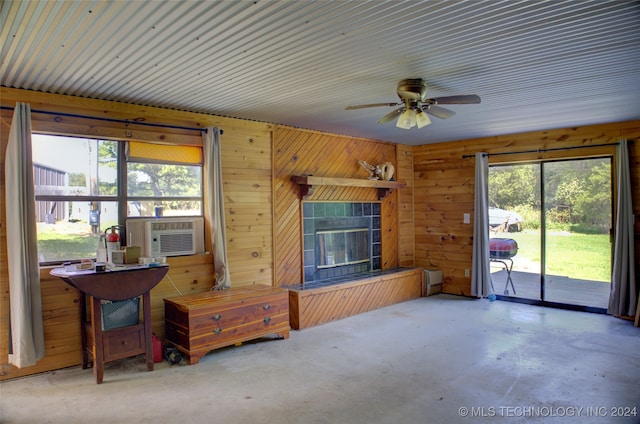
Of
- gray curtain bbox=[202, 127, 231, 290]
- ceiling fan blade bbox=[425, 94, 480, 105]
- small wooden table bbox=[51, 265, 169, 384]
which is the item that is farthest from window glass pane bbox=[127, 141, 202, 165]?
ceiling fan blade bbox=[425, 94, 480, 105]

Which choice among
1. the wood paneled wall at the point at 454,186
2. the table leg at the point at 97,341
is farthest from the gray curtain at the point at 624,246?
the table leg at the point at 97,341

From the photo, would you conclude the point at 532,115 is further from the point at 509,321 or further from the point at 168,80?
the point at 168,80

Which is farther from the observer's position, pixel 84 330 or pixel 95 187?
→ pixel 95 187

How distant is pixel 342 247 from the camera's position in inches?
223

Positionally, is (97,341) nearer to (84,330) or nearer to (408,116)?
(84,330)

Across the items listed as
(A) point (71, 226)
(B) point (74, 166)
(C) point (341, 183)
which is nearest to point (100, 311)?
(A) point (71, 226)

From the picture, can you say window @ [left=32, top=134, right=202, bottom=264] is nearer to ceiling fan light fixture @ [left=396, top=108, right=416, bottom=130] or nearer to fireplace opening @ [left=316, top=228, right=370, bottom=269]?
fireplace opening @ [left=316, top=228, right=370, bottom=269]

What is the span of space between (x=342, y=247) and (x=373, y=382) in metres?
2.63

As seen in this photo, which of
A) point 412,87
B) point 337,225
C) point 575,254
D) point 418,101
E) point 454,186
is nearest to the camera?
point 412,87

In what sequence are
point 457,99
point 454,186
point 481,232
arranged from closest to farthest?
point 457,99, point 481,232, point 454,186

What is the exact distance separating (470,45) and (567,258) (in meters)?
4.02

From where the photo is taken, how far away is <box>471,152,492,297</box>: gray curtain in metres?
5.85

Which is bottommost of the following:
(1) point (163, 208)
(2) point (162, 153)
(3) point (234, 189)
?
(1) point (163, 208)

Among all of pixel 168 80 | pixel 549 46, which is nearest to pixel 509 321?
pixel 549 46
